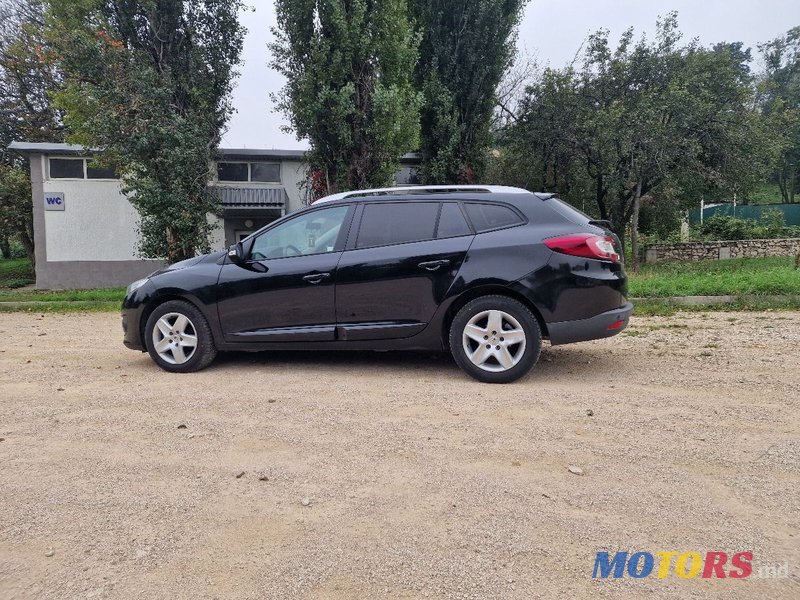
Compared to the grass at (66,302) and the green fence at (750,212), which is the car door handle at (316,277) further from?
the green fence at (750,212)

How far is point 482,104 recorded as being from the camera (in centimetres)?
1720

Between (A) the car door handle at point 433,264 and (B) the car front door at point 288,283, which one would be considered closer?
(A) the car door handle at point 433,264

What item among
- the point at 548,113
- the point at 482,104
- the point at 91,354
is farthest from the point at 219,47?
the point at 91,354

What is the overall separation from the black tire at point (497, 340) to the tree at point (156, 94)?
37.4 feet

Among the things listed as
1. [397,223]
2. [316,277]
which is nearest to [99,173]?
[316,277]

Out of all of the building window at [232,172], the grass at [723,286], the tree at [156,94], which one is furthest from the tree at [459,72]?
the grass at [723,286]

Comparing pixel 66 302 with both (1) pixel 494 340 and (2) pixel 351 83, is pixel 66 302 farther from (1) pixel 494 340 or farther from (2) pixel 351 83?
(1) pixel 494 340

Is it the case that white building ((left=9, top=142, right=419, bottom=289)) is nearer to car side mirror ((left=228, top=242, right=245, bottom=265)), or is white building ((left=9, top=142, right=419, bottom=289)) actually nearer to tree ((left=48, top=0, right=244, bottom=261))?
tree ((left=48, top=0, right=244, bottom=261))

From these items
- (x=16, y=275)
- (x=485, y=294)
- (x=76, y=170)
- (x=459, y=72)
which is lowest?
(x=485, y=294)

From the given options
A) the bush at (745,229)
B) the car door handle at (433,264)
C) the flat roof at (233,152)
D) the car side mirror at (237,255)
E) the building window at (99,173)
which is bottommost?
the car door handle at (433,264)

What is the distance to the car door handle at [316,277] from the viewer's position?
5.33 meters

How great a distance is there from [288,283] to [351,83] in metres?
9.89

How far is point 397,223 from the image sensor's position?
5.39 m

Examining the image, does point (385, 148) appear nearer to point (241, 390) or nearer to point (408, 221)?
point (408, 221)
